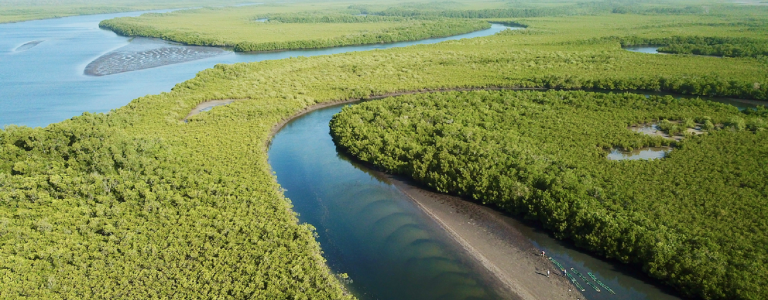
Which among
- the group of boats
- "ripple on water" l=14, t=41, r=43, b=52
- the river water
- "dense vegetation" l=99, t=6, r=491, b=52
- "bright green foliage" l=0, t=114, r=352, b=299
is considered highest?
"dense vegetation" l=99, t=6, r=491, b=52

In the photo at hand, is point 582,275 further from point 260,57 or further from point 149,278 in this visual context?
point 260,57

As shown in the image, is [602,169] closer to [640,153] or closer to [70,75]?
[640,153]

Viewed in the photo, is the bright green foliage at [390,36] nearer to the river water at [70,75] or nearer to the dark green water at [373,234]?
the river water at [70,75]

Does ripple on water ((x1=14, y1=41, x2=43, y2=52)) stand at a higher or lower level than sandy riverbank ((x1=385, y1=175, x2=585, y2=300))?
higher

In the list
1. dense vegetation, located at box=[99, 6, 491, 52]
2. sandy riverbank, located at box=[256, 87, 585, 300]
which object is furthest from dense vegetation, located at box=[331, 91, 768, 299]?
dense vegetation, located at box=[99, 6, 491, 52]

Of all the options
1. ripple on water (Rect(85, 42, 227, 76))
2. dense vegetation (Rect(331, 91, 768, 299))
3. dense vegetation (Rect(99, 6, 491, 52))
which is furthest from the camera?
dense vegetation (Rect(99, 6, 491, 52))

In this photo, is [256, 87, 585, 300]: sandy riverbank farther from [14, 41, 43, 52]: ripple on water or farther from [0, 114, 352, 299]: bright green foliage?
[14, 41, 43, 52]: ripple on water

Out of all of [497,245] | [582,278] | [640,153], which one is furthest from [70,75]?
[640,153]

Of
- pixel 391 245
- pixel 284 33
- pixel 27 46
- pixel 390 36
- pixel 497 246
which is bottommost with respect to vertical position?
pixel 391 245
